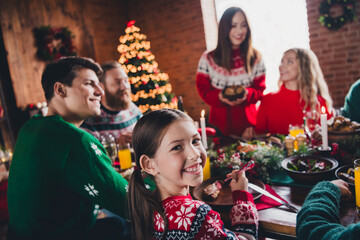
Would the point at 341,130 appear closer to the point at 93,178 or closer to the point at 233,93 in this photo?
the point at 233,93

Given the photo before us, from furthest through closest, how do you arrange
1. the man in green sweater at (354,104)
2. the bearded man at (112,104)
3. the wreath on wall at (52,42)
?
the wreath on wall at (52,42), the bearded man at (112,104), the man in green sweater at (354,104)

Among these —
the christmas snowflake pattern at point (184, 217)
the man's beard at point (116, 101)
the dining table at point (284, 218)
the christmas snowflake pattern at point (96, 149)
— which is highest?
the man's beard at point (116, 101)

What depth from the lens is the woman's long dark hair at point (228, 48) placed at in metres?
2.54

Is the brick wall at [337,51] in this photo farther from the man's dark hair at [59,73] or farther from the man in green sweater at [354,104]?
the man's dark hair at [59,73]

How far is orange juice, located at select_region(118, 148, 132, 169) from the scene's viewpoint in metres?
1.83

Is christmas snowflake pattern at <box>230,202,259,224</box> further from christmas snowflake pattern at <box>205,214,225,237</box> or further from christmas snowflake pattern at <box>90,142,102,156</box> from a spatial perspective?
christmas snowflake pattern at <box>90,142,102,156</box>

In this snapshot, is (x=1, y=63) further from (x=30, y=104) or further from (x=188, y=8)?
(x=188, y=8)

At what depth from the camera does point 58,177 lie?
1.21 metres

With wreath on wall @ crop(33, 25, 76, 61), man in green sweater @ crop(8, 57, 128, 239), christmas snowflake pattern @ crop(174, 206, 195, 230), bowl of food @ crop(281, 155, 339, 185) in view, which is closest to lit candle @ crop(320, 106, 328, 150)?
bowl of food @ crop(281, 155, 339, 185)

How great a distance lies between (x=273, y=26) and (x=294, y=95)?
296 cm

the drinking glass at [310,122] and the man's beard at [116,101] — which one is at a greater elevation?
the man's beard at [116,101]

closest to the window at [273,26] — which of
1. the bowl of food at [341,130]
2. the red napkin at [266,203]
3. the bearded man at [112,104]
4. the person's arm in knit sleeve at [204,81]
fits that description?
the person's arm in knit sleeve at [204,81]

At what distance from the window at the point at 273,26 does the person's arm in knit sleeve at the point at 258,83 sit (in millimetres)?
2098

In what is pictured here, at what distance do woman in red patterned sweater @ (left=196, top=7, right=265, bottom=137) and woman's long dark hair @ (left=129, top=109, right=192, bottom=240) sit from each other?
1.66 m
